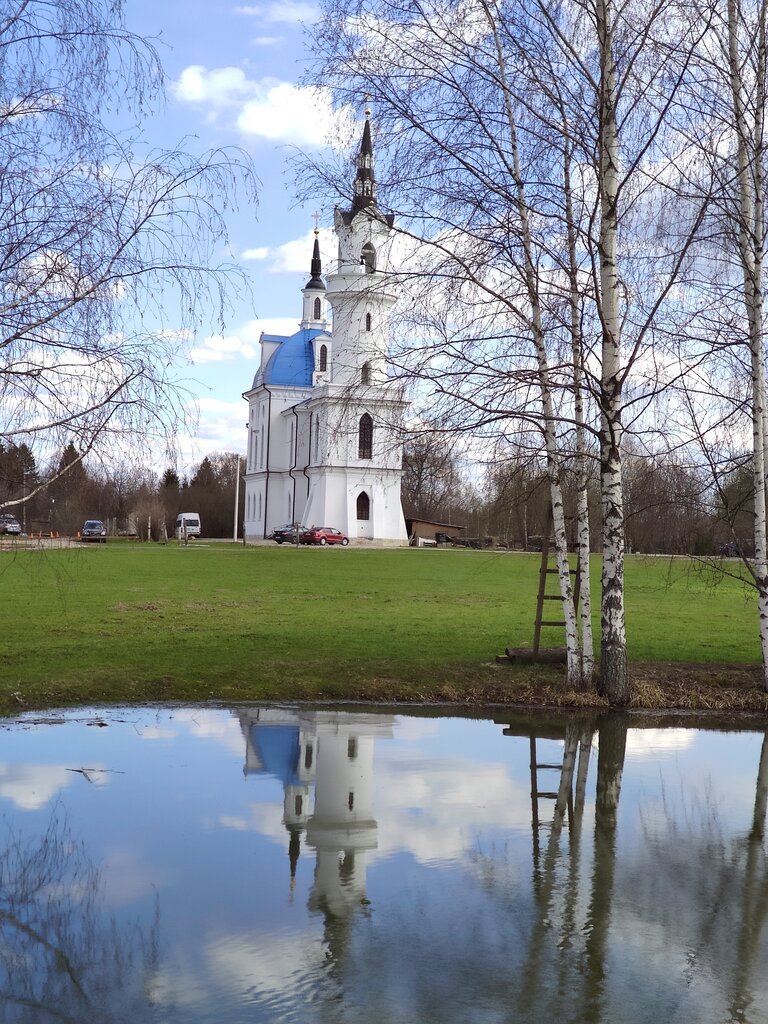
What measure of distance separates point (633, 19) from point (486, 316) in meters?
3.90

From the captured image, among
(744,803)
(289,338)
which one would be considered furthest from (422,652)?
(289,338)

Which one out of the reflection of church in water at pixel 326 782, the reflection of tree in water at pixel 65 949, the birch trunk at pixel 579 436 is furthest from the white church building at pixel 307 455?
the reflection of tree in water at pixel 65 949

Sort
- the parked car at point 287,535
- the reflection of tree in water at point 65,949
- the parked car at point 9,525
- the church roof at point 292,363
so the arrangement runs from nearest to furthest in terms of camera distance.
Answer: the reflection of tree in water at point 65,949 < the parked car at point 9,525 < the parked car at point 287,535 < the church roof at point 292,363

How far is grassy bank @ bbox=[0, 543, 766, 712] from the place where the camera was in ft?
45.2

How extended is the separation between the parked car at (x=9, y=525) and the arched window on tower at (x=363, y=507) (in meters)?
71.3

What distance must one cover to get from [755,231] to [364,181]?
4930 millimetres

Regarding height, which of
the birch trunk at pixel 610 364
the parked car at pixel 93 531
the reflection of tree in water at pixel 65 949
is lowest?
the reflection of tree in water at pixel 65 949

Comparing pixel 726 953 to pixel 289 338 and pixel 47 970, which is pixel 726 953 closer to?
pixel 47 970

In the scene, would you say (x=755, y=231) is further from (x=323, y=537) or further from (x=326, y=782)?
(x=323, y=537)

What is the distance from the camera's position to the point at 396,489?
78.2 m

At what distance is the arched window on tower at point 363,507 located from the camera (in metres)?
80.2

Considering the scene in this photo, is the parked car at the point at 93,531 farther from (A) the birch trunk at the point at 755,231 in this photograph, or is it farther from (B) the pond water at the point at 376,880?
(A) the birch trunk at the point at 755,231

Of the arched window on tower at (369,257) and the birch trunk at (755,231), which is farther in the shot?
the birch trunk at (755,231)

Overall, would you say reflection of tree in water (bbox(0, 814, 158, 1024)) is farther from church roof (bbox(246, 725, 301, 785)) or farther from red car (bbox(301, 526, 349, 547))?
red car (bbox(301, 526, 349, 547))
